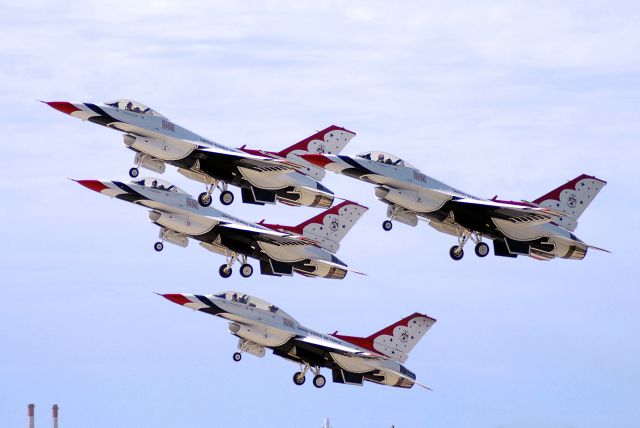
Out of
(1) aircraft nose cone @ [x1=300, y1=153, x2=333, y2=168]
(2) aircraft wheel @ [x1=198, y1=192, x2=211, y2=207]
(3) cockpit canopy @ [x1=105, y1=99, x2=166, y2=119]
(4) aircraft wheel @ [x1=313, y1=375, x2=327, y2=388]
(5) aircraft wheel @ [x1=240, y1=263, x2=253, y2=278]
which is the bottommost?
(4) aircraft wheel @ [x1=313, y1=375, x2=327, y2=388]

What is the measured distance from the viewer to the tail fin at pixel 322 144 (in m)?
84.0

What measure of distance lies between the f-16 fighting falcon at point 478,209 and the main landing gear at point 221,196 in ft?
17.8

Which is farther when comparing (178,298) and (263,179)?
(178,298)

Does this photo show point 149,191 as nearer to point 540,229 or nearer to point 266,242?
point 266,242

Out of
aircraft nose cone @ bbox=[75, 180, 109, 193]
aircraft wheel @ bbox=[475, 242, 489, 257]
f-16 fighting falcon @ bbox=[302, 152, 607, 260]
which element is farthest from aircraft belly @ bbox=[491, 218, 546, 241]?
aircraft nose cone @ bbox=[75, 180, 109, 193]

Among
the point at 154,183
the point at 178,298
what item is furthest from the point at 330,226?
the point at 154,183

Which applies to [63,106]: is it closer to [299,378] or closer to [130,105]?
[130,105]

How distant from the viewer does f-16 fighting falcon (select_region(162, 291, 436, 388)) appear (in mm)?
81875

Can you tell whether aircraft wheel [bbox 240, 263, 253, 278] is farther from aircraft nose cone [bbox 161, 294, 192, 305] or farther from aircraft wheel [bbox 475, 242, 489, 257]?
aircraft wheel [bbox 475, 242, 489, 257]

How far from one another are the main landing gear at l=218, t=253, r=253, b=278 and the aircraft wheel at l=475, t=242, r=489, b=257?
35.2 ft

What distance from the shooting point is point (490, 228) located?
77.6 meters

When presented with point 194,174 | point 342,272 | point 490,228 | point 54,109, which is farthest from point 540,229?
point 54,109

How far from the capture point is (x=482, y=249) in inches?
3110

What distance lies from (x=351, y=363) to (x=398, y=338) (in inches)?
130
